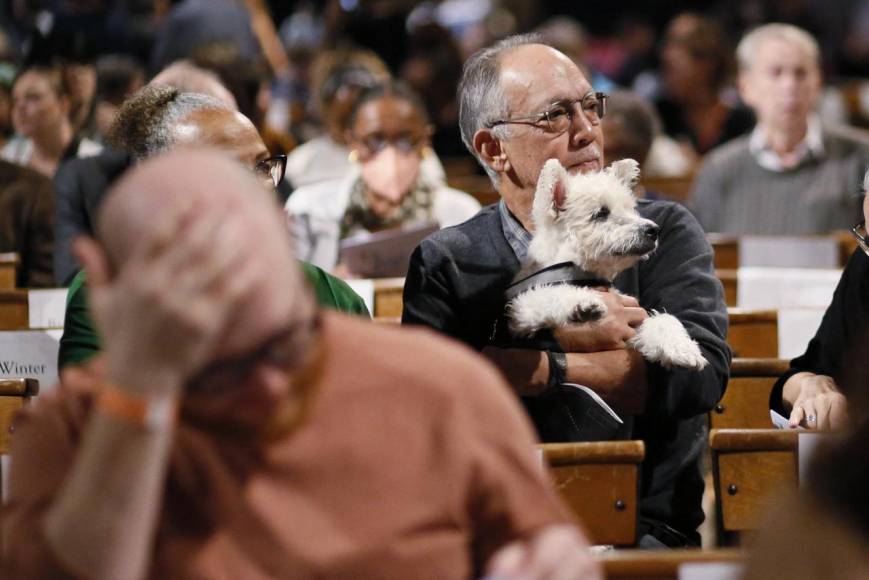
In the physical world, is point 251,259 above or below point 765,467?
above

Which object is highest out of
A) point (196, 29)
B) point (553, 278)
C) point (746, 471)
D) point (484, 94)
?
point (196, 29)

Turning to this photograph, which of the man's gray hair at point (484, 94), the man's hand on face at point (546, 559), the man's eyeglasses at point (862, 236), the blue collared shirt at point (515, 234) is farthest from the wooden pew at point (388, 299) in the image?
the man's hand on face at point (546, 559)

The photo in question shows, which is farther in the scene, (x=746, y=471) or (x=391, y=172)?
(x=391, y=172)

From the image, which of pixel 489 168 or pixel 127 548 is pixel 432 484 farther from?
pixel 489 168

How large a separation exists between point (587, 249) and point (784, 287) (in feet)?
5.17

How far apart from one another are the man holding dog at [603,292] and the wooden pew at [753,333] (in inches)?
25.2

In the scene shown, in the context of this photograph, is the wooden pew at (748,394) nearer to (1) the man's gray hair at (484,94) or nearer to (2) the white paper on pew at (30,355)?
(1) the man's gray hair at (484,94)

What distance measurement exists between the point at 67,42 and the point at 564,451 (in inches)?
171

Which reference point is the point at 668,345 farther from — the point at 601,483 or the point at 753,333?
the point at 753,333

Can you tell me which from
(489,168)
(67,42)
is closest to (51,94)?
(67,42)

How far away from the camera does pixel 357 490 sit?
138 cm

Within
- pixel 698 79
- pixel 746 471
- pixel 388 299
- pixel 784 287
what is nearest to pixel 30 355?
pixel 388 299

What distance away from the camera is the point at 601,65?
10.3 metres

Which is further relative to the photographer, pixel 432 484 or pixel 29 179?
pixel 29 179
